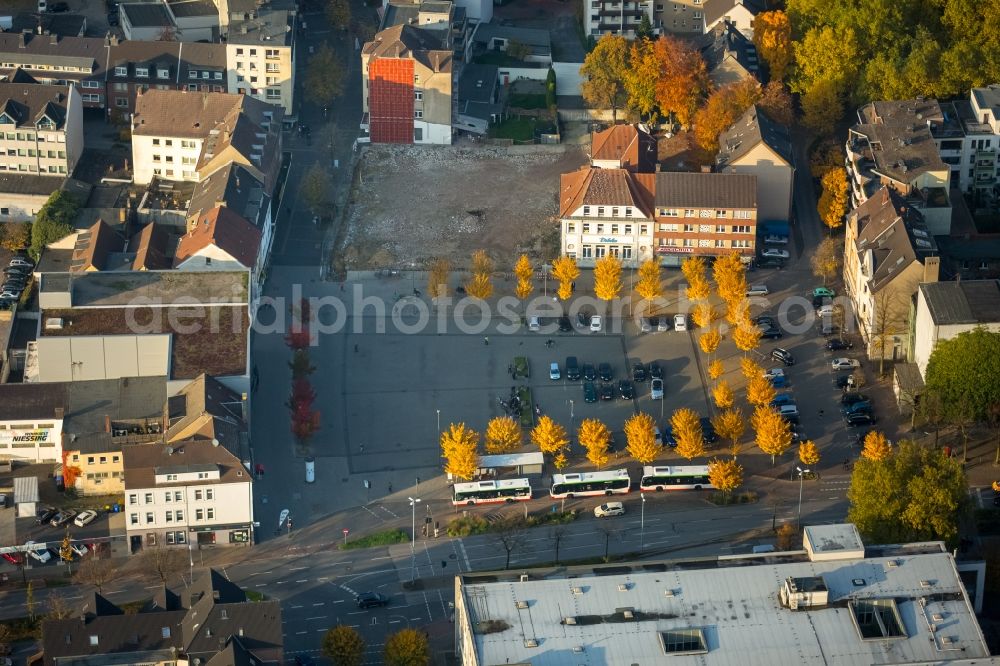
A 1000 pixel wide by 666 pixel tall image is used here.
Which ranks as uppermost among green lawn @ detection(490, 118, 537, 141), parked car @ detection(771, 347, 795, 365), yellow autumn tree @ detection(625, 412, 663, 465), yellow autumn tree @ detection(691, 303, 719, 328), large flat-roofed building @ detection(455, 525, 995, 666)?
green lawn @ detection(490, 118, 537, 141)

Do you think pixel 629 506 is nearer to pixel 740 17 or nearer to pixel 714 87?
pixel 714 87

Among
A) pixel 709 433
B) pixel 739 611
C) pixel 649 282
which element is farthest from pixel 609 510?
pixel 649 282

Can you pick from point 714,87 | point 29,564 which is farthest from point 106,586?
point 714,87

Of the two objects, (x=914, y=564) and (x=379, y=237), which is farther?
(x=379, y=237)

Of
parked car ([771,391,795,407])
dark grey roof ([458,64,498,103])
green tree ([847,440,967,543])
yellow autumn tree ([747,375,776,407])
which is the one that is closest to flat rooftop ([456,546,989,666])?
green tree ([847,440,967,543])

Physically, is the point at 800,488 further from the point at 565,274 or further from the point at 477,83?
the point at 477,83

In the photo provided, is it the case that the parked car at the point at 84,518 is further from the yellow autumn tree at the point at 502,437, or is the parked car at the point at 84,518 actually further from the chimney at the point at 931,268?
the chimney at the point at 931,268

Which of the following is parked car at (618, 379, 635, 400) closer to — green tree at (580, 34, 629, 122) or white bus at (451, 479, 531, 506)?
white bus at (451, 479, 531, 506)
